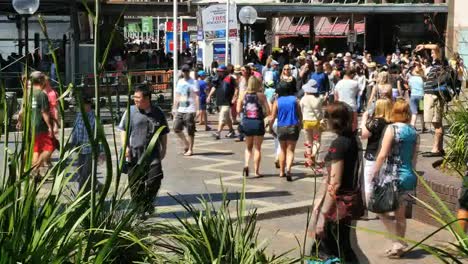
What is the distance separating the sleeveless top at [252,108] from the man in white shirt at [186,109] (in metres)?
2.66

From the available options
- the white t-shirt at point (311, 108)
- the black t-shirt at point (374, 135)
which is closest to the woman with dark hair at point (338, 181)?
the black t-shirt at point (374, 135)

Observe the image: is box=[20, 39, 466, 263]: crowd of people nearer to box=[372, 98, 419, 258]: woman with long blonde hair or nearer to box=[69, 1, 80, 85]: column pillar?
box=[372, 98, 419, 258]: woman with long blonde hair

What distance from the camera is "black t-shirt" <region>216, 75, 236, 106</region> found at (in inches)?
686

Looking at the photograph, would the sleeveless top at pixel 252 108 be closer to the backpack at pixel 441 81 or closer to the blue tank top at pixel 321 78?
the backpack at pixel 441 81

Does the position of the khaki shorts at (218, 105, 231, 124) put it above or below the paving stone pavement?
above

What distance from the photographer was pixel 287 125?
465 inches

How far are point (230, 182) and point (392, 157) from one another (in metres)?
4.67

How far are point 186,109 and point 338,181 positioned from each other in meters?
8.82

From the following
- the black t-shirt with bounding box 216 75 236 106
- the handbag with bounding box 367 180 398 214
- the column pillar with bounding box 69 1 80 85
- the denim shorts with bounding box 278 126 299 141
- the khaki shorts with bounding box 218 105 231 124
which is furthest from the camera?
the column pillar with bounding box 69 1 80 85

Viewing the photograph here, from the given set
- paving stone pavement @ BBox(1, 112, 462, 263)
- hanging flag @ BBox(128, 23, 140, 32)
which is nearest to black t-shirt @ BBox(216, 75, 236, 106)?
paving stone pavement @ BBox(1, 112, 462, 263)

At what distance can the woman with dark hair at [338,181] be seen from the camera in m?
6.20

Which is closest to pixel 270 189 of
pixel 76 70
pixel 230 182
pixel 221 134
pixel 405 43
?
pixel 230 182

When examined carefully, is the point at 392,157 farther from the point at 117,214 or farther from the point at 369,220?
the point at 117,214

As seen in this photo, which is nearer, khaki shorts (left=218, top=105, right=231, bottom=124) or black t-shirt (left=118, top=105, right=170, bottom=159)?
black t-shirt (left=118, top=105, right=170, bottom=159)
